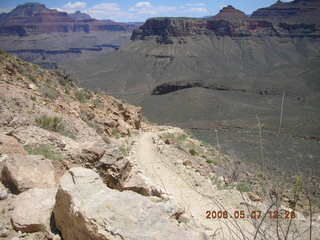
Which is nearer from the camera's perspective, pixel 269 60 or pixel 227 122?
pixel 227 122

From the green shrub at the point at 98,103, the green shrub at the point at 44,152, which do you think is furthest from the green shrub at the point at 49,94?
the green shrub at the point at 44,152

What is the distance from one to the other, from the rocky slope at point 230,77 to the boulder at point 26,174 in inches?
793

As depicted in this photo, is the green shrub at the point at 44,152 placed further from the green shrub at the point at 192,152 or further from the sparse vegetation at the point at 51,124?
the green shrub at the point at 192,152

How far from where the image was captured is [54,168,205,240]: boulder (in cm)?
317

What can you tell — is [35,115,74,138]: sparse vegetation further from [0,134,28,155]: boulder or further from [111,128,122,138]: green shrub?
[111,128,122,138]: green shrub

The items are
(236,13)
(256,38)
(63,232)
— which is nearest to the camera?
(63,232)

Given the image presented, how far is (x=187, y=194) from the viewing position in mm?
9211

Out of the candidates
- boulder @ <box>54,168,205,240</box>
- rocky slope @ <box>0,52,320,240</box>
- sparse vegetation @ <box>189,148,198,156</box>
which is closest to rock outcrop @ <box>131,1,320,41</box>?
sparse vegetation @ <box>189,148,198,156</box>

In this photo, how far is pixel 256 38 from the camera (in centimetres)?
13725

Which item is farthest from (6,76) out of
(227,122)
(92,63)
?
(92,63)

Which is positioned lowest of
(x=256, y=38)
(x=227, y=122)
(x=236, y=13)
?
(x=227, y=122)

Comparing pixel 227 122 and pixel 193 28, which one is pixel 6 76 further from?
pixel 193 28

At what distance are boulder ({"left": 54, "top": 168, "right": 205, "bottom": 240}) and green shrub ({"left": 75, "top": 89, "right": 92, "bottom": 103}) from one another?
49.5ft

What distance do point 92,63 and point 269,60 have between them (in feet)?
236
